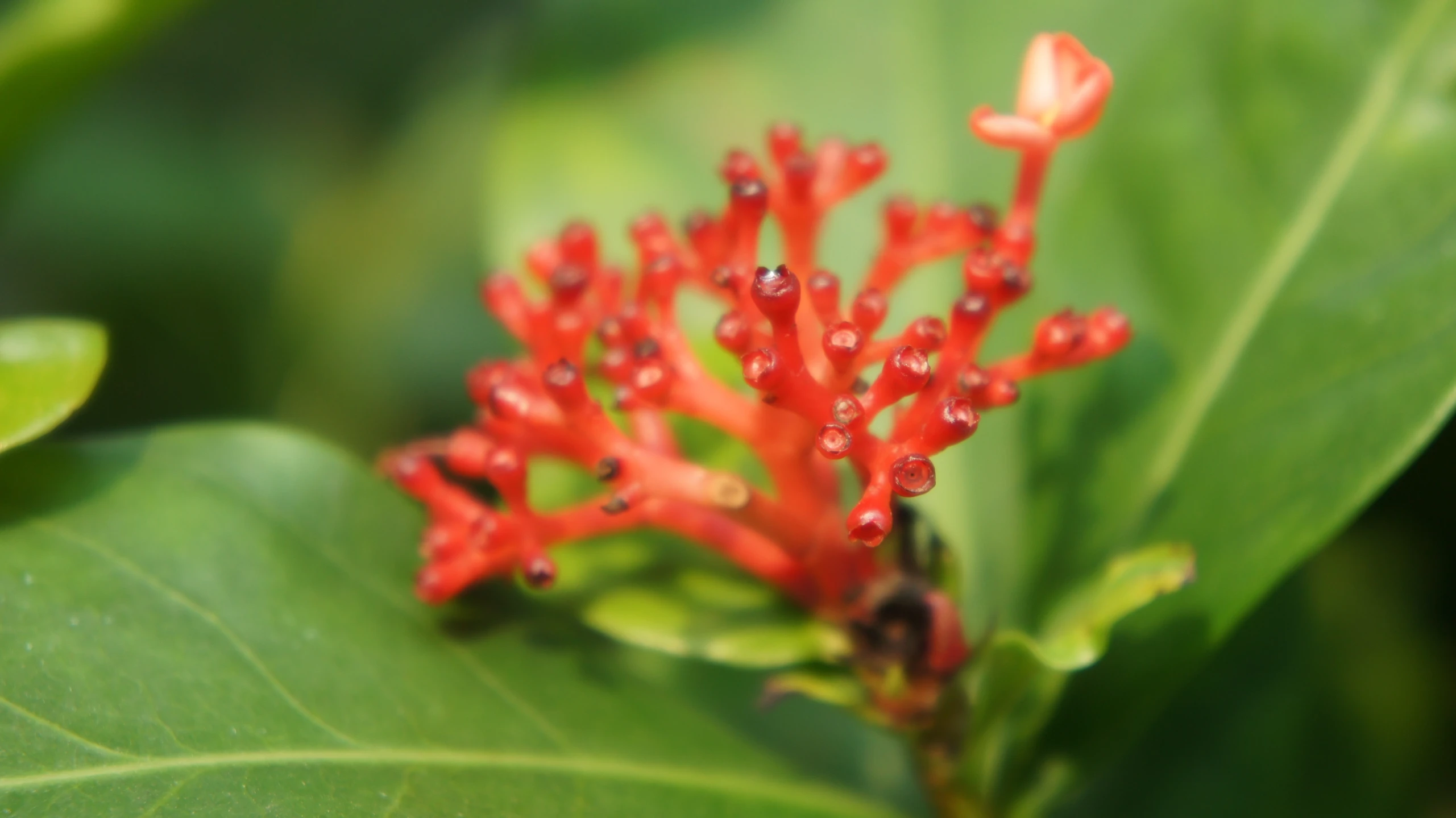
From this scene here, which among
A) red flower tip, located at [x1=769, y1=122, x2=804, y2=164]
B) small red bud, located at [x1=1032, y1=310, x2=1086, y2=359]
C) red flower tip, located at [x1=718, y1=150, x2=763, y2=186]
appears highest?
red flower tip, located at [x1=718, y1=150, x2=763, y2=186]

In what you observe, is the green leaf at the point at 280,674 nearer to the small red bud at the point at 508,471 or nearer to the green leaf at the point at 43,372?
the green leaf at the point at 43,372

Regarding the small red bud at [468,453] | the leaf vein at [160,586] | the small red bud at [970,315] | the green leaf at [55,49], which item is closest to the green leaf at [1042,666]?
the small red bud at [970,315]

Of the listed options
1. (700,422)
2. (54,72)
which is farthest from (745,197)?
(54,72)

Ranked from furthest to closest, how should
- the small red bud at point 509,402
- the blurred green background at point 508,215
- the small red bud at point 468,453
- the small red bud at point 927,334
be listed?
the blurred green background at point 508,215, the small red bud at point 468,453, the small red bud at point 509,402, the small red bud at point 927,334

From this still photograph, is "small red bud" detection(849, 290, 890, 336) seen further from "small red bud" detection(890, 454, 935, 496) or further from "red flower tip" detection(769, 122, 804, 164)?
"red flower tip" detection(769, 122, 804, 164)

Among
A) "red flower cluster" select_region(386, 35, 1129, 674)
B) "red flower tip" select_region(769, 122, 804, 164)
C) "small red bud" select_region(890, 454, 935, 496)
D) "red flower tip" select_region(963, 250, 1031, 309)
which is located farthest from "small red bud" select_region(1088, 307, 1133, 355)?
"red flower tip" select_region(769, 122, 804, 164)

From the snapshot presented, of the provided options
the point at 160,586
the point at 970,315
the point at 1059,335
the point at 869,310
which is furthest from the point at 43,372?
the point at 1059,335

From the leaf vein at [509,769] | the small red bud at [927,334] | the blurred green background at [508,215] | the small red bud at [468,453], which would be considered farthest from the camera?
the blurred green background at [508,215]
